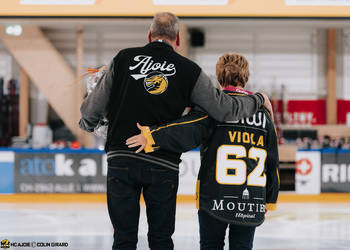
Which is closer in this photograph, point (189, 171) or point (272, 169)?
point (272, 169)

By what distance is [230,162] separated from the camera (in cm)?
222

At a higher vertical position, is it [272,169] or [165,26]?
[165,26]

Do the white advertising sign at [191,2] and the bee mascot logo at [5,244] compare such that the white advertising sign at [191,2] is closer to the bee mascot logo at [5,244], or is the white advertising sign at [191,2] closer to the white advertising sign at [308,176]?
the white advertising sign at [308,176]

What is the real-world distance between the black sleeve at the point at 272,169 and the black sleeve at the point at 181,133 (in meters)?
0.34

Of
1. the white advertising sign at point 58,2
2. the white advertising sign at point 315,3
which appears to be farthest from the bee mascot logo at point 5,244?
the white advertising sign at point 315,3

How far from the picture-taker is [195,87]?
7.05 feet

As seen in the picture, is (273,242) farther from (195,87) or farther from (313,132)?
(313,132)

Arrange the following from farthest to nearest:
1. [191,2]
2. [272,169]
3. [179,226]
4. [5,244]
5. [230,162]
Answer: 1. [191,2]
2. [179,226]
3. [5,244]
4. [272,169]
5. [230,162]

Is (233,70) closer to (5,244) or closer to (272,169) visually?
(272,169)

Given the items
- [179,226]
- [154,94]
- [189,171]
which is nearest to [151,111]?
[154,94]

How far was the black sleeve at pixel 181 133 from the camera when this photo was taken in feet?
6.99

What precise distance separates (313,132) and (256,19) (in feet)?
7.71

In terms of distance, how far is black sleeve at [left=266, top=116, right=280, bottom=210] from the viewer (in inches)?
91.5

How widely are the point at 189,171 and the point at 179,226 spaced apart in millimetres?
1855
